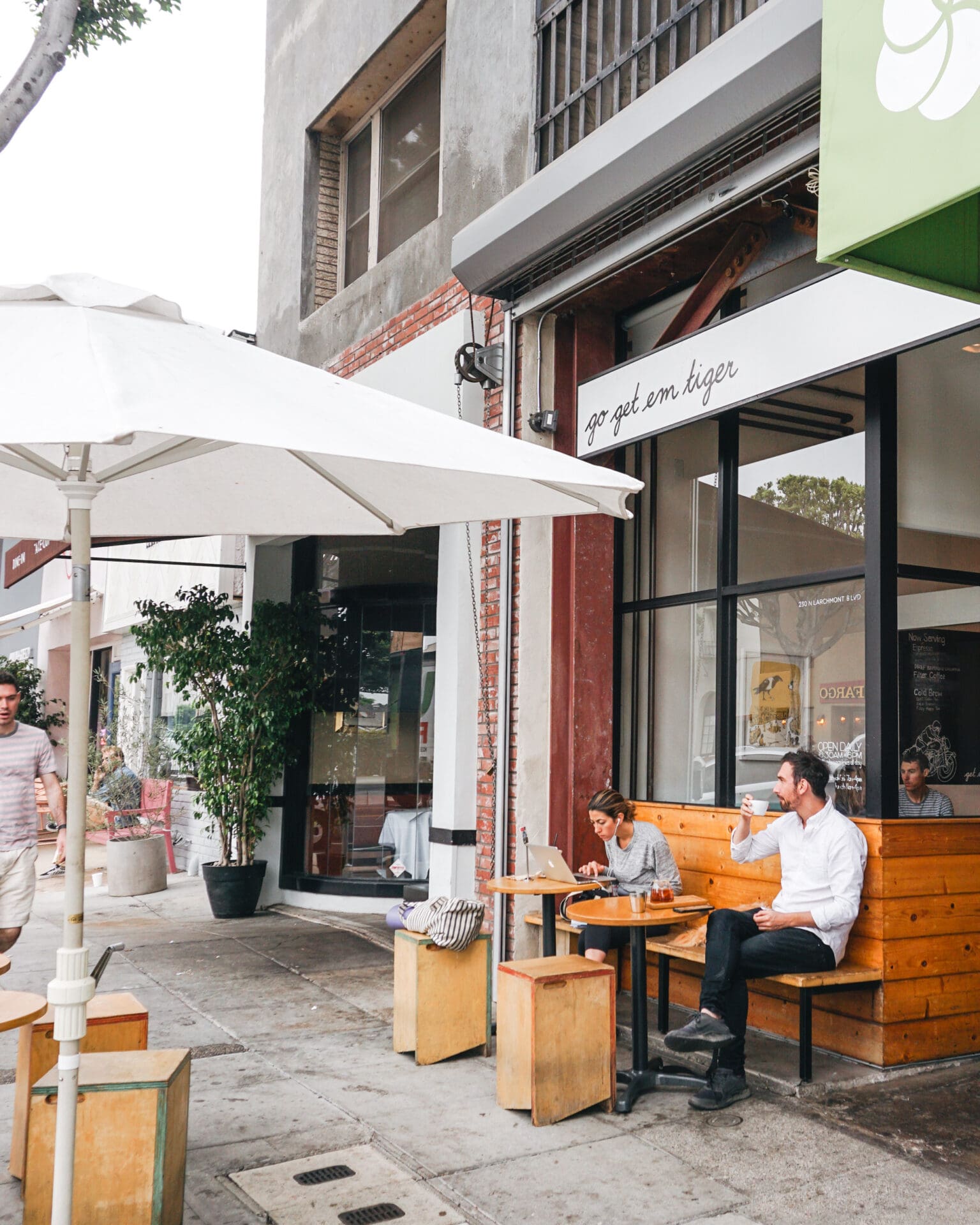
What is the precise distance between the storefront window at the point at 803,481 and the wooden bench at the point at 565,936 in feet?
7.21

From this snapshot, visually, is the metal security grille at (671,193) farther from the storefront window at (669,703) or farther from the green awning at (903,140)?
the storefront window at (669,703)

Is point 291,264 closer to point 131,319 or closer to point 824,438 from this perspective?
point 824,438

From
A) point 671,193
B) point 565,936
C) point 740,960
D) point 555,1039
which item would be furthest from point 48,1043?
point 671,193

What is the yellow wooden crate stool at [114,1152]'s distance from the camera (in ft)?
11.3

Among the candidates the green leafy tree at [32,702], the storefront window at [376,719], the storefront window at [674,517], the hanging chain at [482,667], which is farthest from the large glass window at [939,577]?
the green leafy tree at [32,702]

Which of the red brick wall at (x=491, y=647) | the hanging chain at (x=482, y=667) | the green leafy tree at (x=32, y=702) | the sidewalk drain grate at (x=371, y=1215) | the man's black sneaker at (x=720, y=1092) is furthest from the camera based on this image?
the green leafy tree at (x=32, y=702)

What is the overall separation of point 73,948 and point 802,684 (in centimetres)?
414

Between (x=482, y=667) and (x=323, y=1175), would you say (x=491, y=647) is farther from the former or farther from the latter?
(x=323, y=1175)

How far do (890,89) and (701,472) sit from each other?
148 inches

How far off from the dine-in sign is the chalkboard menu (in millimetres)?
1489

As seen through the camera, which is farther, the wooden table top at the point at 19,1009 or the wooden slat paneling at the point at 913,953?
the wooden slat paneling at the point at 913,953

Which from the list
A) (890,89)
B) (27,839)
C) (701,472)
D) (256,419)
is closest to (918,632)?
(701,472)

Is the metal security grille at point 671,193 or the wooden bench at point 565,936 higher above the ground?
the metal security grille at point 671,193

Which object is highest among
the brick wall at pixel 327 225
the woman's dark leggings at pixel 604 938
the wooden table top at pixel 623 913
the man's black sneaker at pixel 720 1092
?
the brick wall at pixel 327 225
